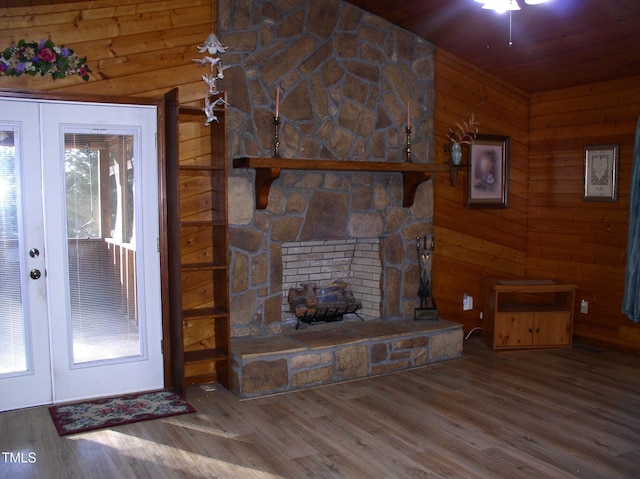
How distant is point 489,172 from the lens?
5.51m

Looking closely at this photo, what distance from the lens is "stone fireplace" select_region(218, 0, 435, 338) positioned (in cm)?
431

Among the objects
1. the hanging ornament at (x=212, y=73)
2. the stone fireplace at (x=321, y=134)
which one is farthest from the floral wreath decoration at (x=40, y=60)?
the stone fireplace at (x=321, y=134)

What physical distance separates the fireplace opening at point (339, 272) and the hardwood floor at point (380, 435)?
88cm

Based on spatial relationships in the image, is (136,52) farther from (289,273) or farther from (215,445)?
(215,445)

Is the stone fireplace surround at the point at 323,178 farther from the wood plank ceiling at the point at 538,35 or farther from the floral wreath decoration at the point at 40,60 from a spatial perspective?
the floral wreath decoration at the point at 40,60

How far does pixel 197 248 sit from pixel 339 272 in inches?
60.8

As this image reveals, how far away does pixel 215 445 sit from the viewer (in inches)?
129

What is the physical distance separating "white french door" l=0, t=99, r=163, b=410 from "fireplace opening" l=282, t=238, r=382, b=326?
1238 mm

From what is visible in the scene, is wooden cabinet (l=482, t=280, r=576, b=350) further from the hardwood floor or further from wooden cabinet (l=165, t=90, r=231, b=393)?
wooden cabinet (l=165, t=90, r=231, b=393)

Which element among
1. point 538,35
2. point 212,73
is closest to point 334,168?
point 212,73

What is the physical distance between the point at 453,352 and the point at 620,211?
1881mm

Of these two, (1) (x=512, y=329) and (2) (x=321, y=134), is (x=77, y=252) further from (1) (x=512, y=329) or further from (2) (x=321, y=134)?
(1) (x=512, y=329)

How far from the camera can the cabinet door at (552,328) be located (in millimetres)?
5184

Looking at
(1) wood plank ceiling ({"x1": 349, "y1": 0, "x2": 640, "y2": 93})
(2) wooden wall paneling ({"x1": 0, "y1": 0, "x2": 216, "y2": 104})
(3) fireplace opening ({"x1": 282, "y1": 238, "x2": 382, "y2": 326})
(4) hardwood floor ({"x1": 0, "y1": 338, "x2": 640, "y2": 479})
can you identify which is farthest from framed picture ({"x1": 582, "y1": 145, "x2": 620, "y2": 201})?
(2) wooden wall paneling ({"x1": 0, "y1": 0, "x2": 216, "y2": 104})
